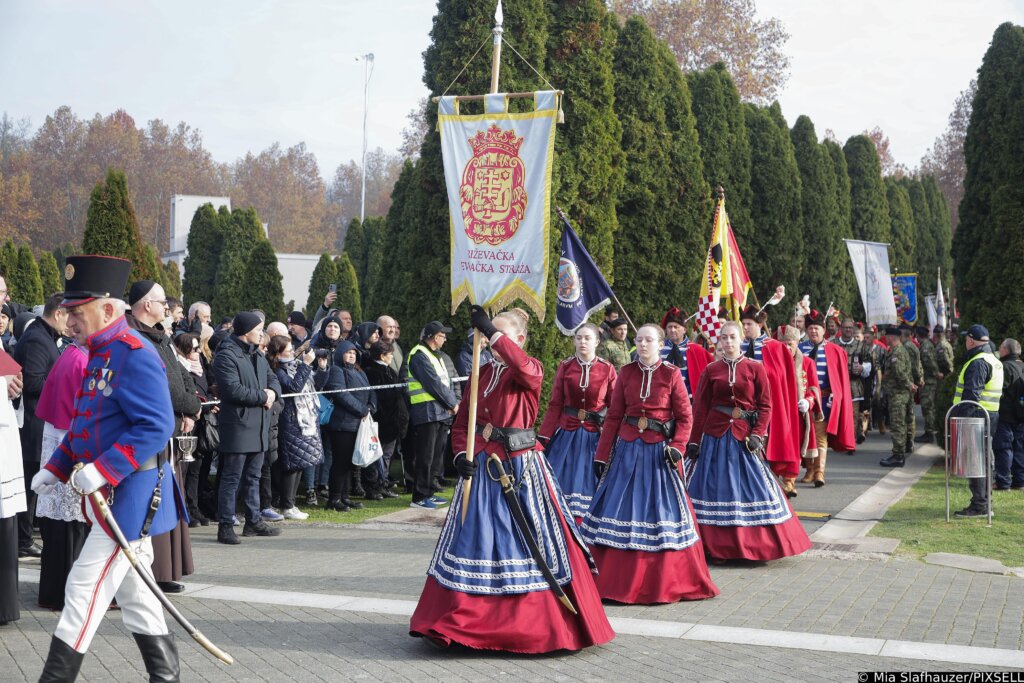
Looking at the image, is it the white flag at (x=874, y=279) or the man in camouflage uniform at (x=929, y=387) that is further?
the man in camouflage uniform at (x=929, y=387)

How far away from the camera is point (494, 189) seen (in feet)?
24.7

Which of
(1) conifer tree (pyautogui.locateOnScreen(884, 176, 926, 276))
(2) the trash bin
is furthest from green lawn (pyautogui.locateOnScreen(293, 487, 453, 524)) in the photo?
(1) conifer tree (pyautogui.locateOnScreen(884, 176, 926, 276))

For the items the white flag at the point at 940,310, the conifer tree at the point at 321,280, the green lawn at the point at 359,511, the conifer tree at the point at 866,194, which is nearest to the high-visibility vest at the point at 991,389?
the green lawn at the point at 359,511

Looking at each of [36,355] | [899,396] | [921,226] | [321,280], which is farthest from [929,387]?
[921,226]

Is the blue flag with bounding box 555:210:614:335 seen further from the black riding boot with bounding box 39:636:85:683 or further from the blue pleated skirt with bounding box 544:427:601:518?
the black riding boot with bounding box 39:636:85:683

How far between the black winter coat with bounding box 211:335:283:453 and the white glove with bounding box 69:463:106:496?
14.4ft

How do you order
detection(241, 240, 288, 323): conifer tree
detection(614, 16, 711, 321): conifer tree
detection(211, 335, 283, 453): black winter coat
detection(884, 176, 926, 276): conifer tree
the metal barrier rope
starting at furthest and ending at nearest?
detection(884, 176, 926, 276): conifer tree → detection(241, 240, 288, 323): conifer tree → detection(614, 16, 711, 321): conifer tree → the metal barrier rope → detection(211, 335, 283, 453): black winter coat

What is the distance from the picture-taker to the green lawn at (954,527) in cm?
933

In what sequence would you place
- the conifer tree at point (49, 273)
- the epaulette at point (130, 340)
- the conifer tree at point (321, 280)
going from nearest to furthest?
1. the epaulette at point (130, 340)
2. the conifer tree at point (321, 280)
3. the conifer tree at point (49, 273)

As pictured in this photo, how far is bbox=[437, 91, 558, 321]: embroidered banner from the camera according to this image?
7363 mm

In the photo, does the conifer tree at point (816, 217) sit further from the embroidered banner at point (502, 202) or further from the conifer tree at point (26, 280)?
the embroidered banner at point (502, 202)

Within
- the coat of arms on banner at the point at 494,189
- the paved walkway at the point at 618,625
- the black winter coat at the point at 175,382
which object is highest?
the coat of arms on banner at the point at 494,189

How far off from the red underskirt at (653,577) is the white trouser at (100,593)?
3377 millimetres

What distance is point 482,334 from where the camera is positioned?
20.7 ft
